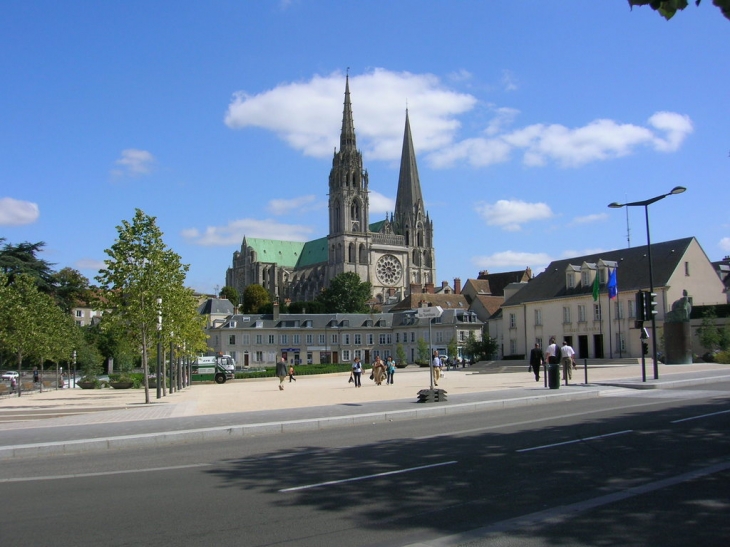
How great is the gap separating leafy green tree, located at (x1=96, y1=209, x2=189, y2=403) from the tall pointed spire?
5899 inches

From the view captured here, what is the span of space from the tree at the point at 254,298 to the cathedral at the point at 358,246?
6.74m

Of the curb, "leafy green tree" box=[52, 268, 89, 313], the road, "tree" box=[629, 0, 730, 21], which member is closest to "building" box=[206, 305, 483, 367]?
"leafy green tree" box=[52, 268, 89, 313]

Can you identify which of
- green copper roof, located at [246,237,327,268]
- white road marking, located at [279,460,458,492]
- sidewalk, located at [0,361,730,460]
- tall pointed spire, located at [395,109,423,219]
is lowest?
sidewalk, located at [0,361,730,460]

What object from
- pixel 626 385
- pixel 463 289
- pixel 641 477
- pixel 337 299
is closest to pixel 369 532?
pixel 641 477

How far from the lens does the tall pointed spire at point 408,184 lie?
571 feet

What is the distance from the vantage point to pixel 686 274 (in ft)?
177

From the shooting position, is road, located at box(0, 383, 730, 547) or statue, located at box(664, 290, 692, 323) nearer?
road, located at box(0, 383, 730, 547)

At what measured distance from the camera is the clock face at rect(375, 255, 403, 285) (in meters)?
168

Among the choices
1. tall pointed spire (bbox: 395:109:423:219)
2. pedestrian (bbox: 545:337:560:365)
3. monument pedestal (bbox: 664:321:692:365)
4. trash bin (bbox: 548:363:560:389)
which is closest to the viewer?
trash bin (bbox: 548:363:560:389)

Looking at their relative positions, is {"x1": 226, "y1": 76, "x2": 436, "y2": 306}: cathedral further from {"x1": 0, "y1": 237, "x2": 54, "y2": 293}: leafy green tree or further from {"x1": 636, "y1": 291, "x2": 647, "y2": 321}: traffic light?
{"x1": 636, "y1": 291, "x2": 647, "y2": 321}: traffic light

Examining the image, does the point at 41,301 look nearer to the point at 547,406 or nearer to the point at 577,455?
the point at 547,406

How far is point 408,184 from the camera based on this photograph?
7003 inches

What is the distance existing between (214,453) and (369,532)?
665 cm

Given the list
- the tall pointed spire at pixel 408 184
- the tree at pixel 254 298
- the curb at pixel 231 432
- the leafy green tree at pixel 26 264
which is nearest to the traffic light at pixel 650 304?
the curb at pixel 231 432
